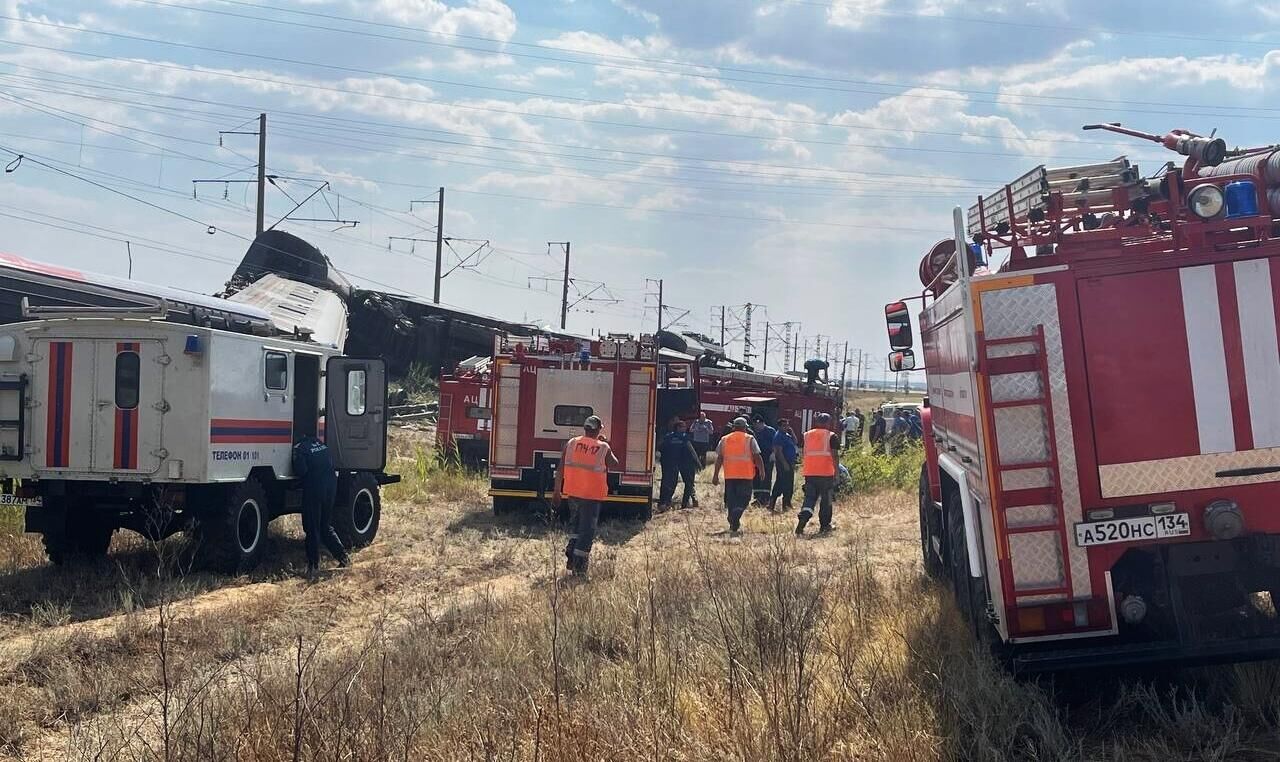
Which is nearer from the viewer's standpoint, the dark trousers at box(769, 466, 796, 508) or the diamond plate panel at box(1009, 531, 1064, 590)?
the diamond plate panel at box(1009, 531, 1064, 590)

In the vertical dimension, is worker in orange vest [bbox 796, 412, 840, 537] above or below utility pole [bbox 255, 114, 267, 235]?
below

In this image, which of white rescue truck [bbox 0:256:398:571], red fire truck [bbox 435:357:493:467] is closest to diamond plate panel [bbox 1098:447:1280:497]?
white rescue truck [bbox 0:256:398:571]

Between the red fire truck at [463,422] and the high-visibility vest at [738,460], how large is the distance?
638 cm

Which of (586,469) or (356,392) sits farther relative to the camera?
(356,392)

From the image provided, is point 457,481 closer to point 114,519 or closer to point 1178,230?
point 114,519

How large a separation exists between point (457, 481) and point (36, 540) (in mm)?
7596

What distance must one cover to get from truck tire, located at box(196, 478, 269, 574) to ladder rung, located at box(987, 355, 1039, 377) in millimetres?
7716

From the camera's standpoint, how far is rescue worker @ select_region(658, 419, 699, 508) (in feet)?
57.2

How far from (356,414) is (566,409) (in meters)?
3.25

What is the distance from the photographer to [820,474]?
14852mm

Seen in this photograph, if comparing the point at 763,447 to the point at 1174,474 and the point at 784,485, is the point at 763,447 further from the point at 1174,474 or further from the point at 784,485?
the point at 1174,474

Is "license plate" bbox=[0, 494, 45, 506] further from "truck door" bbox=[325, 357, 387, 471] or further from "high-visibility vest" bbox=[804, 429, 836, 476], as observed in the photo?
"high-visibility vest" bbox=[804, 429, 836, 476]

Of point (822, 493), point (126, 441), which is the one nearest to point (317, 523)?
point (126, 441)

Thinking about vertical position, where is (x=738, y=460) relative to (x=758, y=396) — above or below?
below
